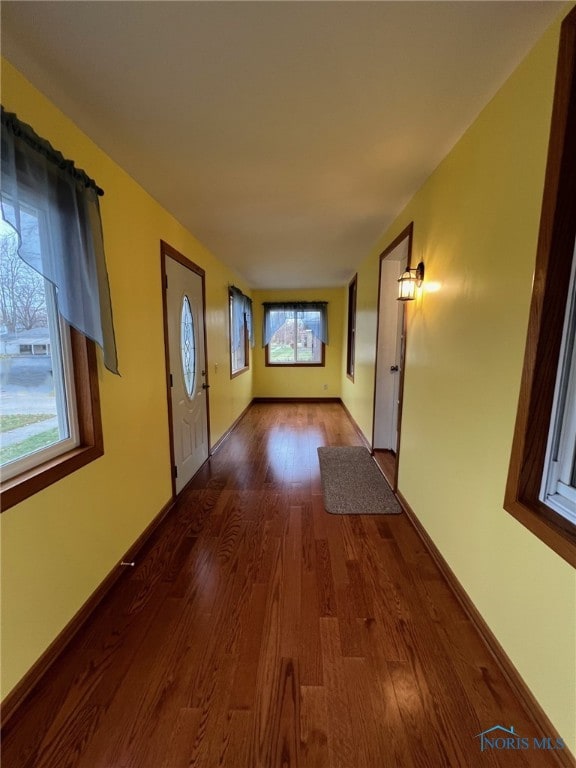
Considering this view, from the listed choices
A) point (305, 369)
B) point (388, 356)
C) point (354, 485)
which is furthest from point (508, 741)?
point (305, 369)

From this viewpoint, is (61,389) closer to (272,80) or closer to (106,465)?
(106,465)

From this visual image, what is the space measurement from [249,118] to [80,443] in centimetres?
181

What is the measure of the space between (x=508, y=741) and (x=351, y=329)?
4.92 m

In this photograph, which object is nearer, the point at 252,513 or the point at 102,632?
the point at 102,632

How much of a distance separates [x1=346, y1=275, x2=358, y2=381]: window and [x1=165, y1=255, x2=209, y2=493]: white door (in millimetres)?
2685

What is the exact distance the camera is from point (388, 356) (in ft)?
11.3

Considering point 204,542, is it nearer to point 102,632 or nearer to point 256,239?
point 102,632

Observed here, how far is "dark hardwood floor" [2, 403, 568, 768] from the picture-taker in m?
1.03

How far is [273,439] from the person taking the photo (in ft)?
13.9

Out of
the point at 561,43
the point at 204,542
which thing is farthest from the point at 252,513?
the point at 561,43

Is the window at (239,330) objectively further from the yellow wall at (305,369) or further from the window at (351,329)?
the window at (351,329)

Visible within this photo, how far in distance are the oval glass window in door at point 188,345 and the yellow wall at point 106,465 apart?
443 millimetres

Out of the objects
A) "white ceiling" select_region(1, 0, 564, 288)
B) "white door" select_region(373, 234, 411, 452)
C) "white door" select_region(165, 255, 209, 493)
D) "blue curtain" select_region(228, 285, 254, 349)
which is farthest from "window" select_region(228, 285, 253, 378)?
"white ceiling" select_region(1, 0, 564, 288)

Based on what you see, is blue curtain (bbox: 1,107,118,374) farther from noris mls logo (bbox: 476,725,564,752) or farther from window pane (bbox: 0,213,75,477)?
noris mls logo (bbox: 476,725,564,752)
